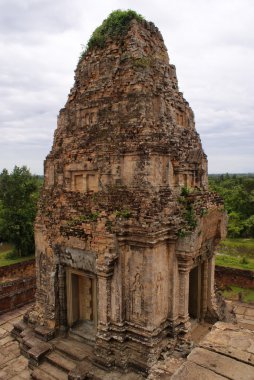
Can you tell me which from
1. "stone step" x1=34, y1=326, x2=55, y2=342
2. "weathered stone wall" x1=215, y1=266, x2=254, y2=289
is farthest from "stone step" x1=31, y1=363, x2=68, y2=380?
"weathered stone wall" x1=215, y1=266, x2=254, y2=289

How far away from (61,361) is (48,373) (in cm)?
47

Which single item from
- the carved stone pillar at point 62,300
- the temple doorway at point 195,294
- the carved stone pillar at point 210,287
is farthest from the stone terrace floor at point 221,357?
the carved stone pillar at point 210,287

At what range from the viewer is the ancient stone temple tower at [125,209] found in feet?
28.1

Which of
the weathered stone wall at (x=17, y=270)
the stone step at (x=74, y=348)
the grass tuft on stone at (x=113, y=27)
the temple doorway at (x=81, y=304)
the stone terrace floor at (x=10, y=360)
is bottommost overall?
the weathered stone wall at (x=17, y=270)

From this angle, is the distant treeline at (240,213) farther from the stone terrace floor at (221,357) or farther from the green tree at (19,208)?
the stone terrace floor at (221,357)

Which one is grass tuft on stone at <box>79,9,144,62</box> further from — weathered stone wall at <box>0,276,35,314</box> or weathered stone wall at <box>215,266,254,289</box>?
weathered stone wall at <box>215,266,254,289</box>

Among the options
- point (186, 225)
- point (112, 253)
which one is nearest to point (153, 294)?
point (112, 253)

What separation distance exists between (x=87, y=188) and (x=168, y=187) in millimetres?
2741

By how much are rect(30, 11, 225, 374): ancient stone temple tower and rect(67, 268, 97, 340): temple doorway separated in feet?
0.12

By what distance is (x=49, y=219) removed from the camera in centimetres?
1057

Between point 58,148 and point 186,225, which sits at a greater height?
point 58,148

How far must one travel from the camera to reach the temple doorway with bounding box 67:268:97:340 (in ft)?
34.1

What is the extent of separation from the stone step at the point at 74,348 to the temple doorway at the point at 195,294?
412 centimetres

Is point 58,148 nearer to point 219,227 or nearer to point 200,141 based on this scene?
point 200,141
